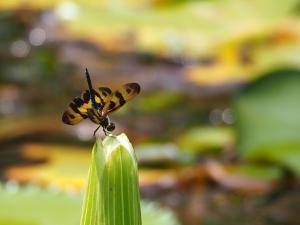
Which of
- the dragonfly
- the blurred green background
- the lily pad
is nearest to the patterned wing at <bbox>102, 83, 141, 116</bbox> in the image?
the dragonfly

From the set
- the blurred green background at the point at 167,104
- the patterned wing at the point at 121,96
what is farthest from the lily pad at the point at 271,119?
the patterned wing at the point at 121,96

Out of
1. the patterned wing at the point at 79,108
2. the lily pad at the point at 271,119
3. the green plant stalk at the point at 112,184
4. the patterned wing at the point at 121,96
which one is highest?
the lily pad at the point at 271,119

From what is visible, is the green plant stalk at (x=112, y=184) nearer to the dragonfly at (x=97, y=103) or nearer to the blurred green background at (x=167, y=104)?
the dragonfly at (x=97, y=103)

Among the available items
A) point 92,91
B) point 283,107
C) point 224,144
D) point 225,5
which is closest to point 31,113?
point 224,144

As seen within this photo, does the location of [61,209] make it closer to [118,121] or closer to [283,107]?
[283,107]

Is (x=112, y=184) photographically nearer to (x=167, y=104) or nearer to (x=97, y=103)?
(x=97, y=103)

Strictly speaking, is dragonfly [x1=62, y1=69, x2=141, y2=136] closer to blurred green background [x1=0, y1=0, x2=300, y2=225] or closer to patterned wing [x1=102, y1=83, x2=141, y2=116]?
patterned wing [x1=102, y1=83, x2=141, y2=116]
